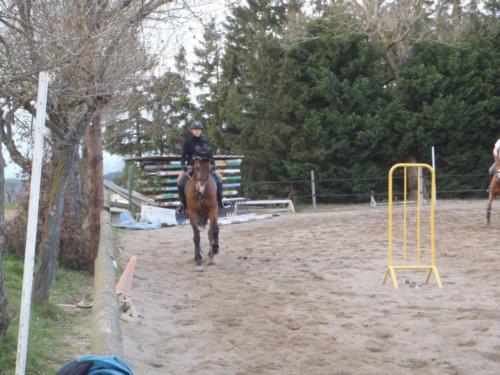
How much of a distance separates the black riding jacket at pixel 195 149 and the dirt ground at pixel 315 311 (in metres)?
1.84

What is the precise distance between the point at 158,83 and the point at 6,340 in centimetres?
840

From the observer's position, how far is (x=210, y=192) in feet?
34.8

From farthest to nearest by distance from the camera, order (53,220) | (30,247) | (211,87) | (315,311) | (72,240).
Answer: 1. (211,87)
2. (72,240)
3. (315,311)
4. (53,220)
5. (30,247)

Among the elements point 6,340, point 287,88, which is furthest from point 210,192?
point 287,88

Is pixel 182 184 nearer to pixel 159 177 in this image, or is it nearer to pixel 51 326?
pixel 51 326

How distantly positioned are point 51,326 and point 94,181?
13.8ft

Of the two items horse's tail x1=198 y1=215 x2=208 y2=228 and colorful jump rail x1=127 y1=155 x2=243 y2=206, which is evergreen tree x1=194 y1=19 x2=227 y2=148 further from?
horse's tail x1=198 y1=215 x2=208 y2=228

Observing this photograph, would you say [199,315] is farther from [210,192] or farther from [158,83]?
[158,83]

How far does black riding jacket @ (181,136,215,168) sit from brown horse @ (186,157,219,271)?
15 centimetres

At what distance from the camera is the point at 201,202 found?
10.6 metres

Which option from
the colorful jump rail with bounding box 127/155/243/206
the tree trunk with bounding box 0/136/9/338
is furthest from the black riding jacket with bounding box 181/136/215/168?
the colorful jump rail with bounding box 127/155/243/206

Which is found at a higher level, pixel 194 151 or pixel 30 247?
pixel 194 151

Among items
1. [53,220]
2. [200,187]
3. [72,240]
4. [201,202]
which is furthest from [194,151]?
[53,220]

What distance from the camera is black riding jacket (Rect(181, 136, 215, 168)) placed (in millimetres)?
10344
